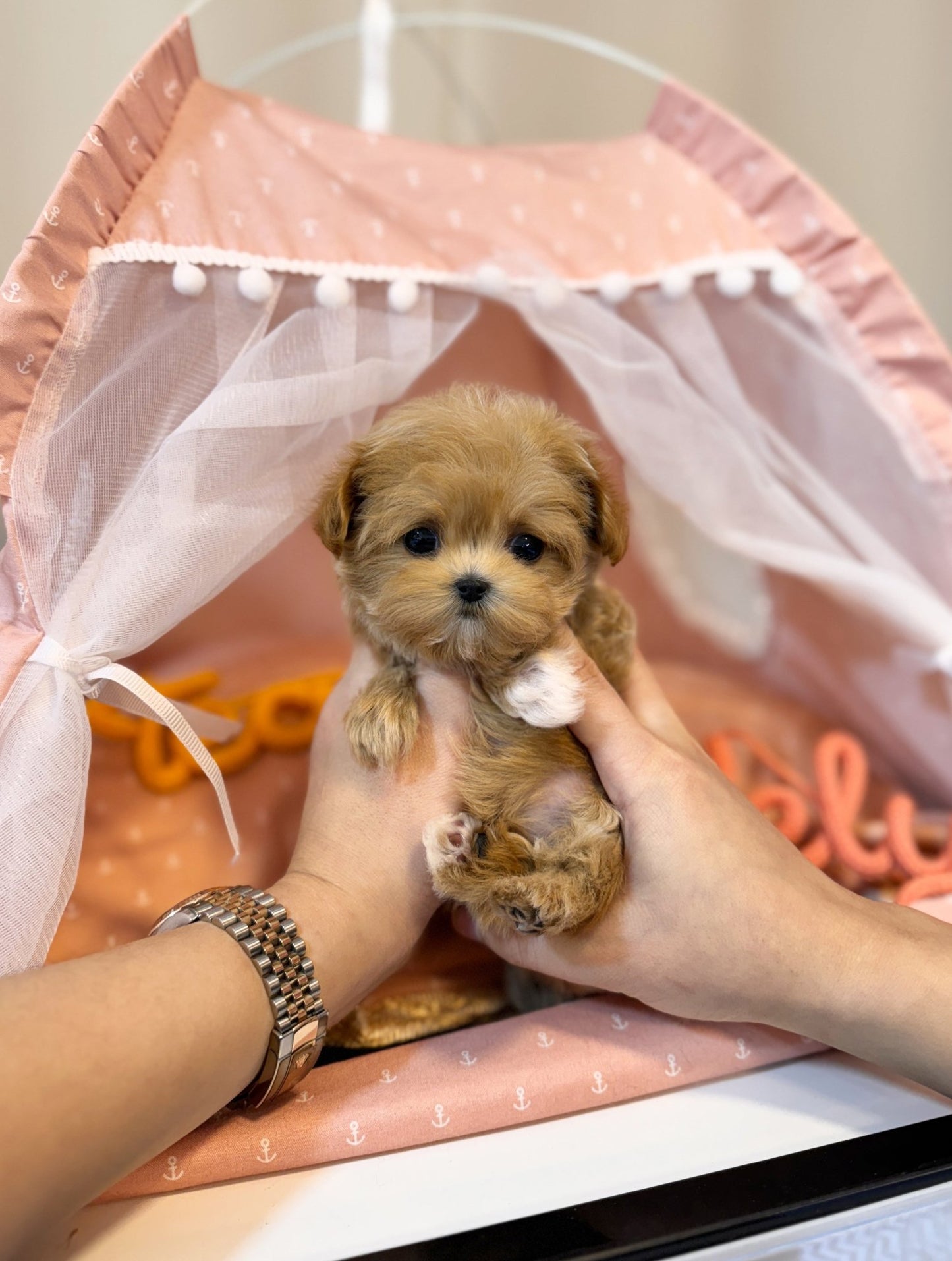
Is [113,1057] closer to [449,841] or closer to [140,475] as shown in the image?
[449,841]

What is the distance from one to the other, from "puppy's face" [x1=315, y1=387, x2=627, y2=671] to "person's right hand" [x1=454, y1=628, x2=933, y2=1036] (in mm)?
149

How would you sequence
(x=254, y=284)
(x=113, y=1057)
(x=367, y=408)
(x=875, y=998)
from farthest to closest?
1. (x=367, y=408)
2. (x=254, y=284)
3. (x=875, y=998)
4. (x=113, y=1057)

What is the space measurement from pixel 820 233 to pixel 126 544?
148 centimetres

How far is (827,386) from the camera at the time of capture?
202 centimetres

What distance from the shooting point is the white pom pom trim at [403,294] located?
170cm

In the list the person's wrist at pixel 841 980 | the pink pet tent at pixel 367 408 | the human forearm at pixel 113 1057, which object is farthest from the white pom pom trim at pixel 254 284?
the person's wrist at pixel 841 980

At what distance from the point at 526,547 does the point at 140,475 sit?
610 mm

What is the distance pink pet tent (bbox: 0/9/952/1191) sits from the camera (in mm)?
1368

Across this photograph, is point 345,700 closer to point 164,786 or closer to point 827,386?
point 164,786

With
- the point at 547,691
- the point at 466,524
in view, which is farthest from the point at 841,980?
the point at 466,524

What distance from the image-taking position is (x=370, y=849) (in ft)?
4.63

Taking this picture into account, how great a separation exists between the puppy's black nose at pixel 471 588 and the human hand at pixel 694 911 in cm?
20

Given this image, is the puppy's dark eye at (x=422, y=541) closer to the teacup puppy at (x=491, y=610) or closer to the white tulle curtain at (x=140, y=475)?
the teacup puppy at (x=491, y=610)

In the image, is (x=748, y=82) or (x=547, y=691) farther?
(x=748, y=82)
